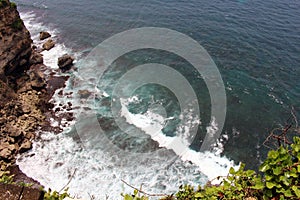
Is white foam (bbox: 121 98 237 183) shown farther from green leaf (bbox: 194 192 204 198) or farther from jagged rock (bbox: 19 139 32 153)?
green leaf (bbox: 194 192 204 198)

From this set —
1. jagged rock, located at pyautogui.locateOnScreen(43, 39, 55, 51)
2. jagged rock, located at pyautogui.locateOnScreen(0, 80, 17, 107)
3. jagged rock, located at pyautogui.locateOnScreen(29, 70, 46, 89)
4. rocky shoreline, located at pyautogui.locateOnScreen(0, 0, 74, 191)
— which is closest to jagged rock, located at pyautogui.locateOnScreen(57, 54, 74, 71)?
rocky shoreline, located at pyautogui.locateOnScreen(0, 0, 74, 191)

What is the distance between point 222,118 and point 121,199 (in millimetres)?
11746

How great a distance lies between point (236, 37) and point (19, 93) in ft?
89.5

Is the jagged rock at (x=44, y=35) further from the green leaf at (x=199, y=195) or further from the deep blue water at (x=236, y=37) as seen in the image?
the green leaf at (x=199, y=195)

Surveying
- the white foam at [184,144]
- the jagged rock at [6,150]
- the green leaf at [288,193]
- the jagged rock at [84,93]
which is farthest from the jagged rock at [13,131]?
the green leaf at [288,193]

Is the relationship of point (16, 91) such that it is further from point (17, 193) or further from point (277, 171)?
point (277, 171)

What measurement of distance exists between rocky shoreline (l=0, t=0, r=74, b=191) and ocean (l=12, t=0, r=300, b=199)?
44.1 inches

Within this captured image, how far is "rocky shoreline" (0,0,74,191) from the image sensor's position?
20.9 meters

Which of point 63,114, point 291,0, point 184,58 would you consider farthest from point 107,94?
point 291,0

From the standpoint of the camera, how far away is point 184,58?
32.2 m

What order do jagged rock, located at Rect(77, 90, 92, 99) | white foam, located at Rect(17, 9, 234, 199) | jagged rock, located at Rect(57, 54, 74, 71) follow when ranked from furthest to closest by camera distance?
jagged rock, located at Rect(57, 54, 74, 71)
jagged rock, located at Rect(77, 90, 92, 99)
white foam, located at Rect(17, 9, 234, 199)

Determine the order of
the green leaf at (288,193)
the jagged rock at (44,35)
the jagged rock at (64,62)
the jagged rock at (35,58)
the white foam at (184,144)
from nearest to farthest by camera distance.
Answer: the green leaf at (288,193), the white foam at (184,144), the jagged rock at (64,62), the jagged rock at (35,58), the jagged rock at (44,35)

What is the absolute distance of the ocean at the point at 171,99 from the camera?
65.1 feet

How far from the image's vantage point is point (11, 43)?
25.8 metres
